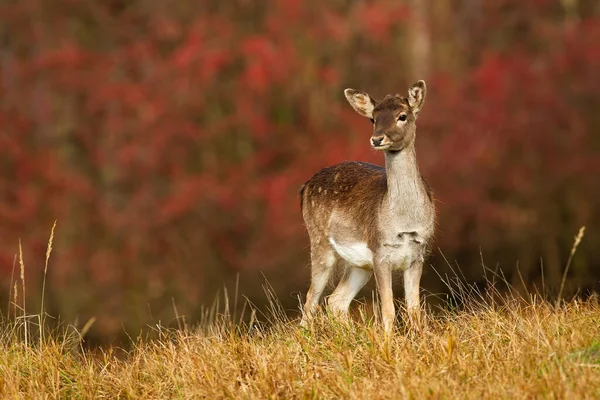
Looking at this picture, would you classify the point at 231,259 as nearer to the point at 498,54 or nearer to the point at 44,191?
the point at 44,191

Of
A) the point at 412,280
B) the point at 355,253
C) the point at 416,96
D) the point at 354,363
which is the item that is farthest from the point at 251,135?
the point at 354,363

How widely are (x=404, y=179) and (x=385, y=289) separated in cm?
73

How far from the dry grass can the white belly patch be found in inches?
49.7

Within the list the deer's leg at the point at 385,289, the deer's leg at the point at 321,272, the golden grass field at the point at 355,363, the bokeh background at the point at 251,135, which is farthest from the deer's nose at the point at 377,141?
the bokeh background at the point at 251,135

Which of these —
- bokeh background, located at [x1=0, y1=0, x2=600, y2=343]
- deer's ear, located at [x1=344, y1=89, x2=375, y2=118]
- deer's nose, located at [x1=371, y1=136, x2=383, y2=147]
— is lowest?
bokeh background, located at [x1=0, y1=0, x2=600, y2=343]

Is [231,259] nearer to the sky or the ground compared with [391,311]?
nearer to the ground

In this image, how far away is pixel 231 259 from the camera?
14.8m

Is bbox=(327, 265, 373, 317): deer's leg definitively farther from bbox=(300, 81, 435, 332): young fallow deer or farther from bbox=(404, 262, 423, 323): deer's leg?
bbox=(404, 262, 423, 323): deer's leg

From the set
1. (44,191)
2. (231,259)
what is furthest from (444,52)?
(44,191)

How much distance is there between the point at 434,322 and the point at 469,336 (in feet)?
0.89

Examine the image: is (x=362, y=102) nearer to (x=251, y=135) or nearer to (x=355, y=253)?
(x=355, y=253)

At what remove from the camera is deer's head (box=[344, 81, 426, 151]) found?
23.1 ft

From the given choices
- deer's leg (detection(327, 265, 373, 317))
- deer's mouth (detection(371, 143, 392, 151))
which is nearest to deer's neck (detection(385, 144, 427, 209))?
deer's mouth (detection(371, 143, 392, 151))

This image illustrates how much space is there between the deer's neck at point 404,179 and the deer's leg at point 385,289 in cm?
43
